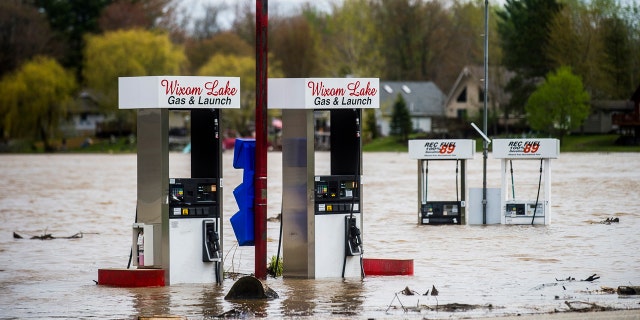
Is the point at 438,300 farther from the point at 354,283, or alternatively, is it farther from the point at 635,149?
the point at 635,149

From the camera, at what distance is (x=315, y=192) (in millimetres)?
18578

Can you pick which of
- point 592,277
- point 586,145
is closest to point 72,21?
point 586,145

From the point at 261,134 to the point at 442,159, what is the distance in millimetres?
11170

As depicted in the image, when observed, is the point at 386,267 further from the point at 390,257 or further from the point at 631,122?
the point at 631,122

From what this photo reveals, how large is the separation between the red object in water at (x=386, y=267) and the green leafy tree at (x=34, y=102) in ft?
323

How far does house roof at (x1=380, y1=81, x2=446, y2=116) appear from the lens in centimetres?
11906

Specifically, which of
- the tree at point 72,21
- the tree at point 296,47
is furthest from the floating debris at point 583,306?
the tree at point 296,47

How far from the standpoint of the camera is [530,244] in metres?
23.9

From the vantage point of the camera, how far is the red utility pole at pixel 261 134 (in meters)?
17.8

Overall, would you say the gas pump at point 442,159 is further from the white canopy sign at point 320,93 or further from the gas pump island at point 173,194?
the gas pump island at point 173,194

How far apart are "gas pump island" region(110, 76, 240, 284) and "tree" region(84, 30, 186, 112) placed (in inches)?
3950

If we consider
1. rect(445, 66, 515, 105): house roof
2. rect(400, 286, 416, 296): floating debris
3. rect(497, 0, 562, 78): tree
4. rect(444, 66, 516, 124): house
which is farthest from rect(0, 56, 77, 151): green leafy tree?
rect(400, 286, 416, 296): floating debris

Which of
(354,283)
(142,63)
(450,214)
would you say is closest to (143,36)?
(142,63)

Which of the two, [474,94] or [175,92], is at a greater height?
[474,94]
